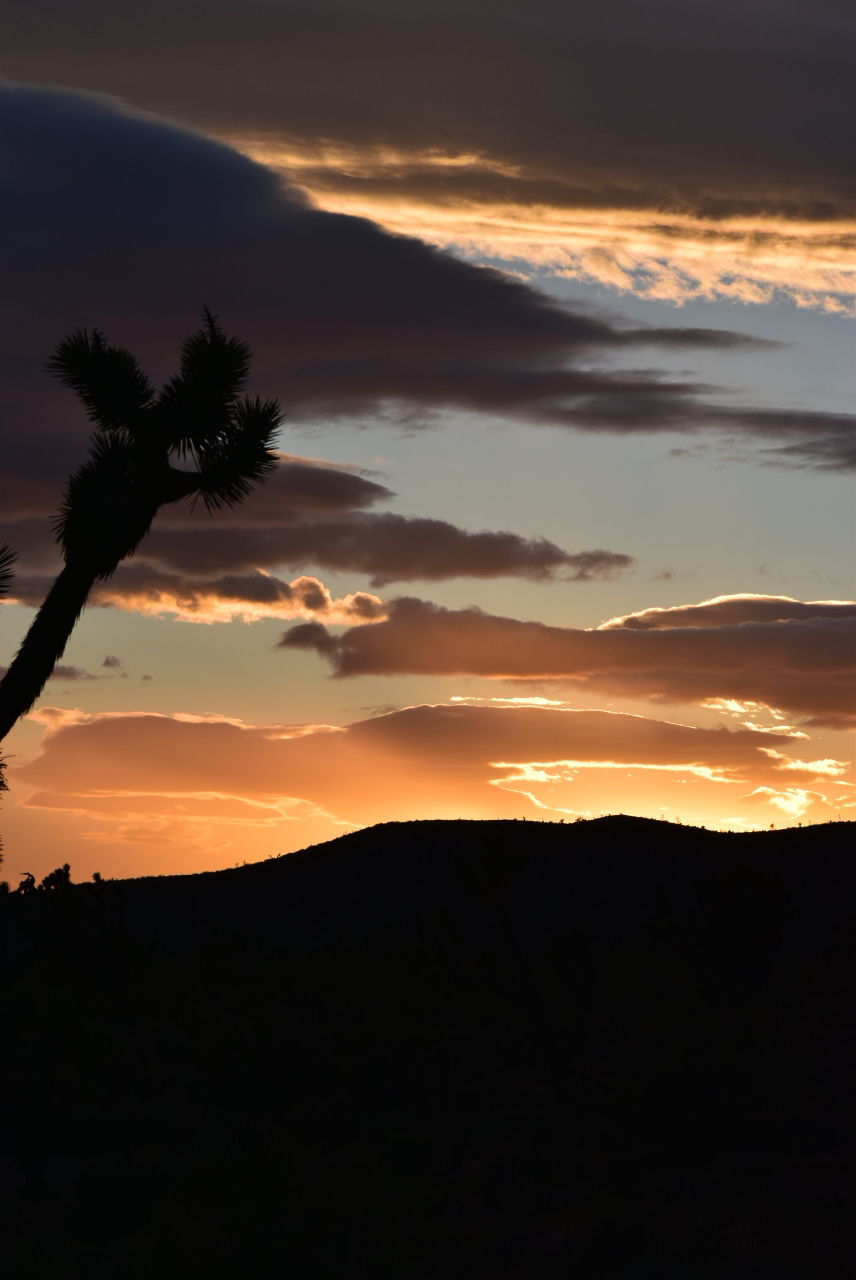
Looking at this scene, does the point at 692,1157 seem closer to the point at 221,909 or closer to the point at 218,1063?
the point at 218,1063

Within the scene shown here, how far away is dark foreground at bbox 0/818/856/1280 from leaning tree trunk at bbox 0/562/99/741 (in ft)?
23.1

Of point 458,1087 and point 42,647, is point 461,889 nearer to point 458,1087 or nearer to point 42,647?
point 458,1087

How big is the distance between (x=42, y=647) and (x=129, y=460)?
295 centimetres

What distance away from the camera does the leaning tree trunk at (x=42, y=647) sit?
19172mm

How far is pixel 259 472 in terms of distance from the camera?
20719 mm

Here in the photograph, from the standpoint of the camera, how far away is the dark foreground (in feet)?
56.9

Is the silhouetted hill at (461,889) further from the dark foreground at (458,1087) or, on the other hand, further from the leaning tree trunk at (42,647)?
the leaning tree trunk at (42,647)

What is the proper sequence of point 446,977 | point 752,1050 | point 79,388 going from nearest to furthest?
point 79,388, point 752,1050, point 446,977

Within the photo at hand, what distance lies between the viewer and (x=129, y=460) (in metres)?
19.7

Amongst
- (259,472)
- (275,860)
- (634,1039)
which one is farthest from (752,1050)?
(275,860)

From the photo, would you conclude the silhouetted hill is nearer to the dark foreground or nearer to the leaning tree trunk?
the dark foreground

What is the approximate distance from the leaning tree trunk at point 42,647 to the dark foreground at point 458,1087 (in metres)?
7.04

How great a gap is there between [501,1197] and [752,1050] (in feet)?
20.8

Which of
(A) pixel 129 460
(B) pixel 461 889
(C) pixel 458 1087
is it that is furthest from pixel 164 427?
(B) pixel 461 889
